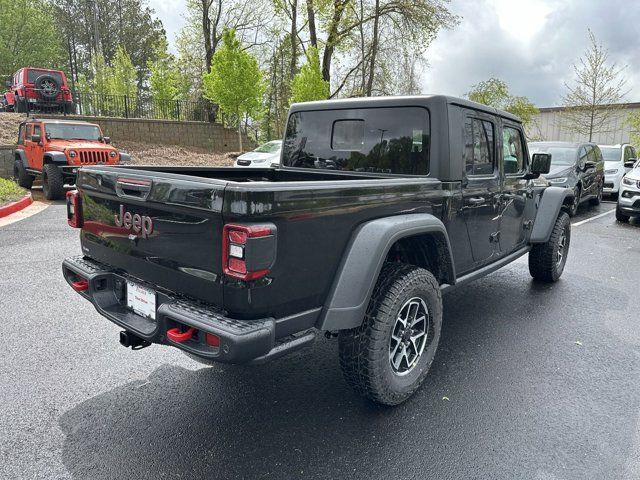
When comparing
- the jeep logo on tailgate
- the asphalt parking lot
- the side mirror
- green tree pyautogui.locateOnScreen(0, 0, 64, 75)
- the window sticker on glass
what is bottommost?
the asphalt parking lot

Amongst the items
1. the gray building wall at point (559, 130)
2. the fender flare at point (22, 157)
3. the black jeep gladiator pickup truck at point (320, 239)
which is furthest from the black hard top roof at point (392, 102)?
the gray building wall at point (559, 130)

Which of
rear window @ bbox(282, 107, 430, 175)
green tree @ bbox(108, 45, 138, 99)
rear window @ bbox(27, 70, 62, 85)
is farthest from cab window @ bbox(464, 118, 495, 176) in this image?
green tree @ bbox(108, 45, 138, 99)

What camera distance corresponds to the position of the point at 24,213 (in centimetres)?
967

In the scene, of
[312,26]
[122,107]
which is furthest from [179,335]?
[312,26]

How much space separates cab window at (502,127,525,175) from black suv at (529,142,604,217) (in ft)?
19.6

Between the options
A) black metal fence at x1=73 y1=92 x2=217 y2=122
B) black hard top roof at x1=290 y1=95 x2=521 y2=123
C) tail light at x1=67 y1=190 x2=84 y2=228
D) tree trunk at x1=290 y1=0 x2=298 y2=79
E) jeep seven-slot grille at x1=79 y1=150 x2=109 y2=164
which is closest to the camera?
tail light at x1=67 y1=190 x2=84 y2=228

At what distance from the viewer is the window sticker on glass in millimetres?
3719

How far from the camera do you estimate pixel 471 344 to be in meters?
3.92

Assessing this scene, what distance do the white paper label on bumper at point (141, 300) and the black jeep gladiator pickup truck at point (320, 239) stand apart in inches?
0.4

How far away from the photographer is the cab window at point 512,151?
14.2 ft

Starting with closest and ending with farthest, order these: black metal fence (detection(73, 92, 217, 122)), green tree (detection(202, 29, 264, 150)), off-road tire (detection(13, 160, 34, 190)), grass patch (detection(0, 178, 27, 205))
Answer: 1. grass patch (detection(0, 178, 27, 205))
2. off-road tire (detection(13, 160, 34, 190))
3. green tree (detection(202, 29, 264, 150))
4. black metal fence (detection(73, 92, 217, 122))

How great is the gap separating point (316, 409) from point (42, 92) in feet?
65.6

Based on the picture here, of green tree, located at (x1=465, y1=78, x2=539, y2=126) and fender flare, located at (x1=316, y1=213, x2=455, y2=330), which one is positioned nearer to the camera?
fender flare, located at (x1=316, y1=213, x2=455, y2=330)

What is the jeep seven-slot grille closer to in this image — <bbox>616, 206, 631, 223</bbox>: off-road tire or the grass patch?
the grass patch
